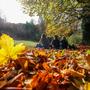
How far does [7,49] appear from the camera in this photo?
1.08 meters

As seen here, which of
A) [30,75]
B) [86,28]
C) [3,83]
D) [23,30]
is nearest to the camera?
[3,83]

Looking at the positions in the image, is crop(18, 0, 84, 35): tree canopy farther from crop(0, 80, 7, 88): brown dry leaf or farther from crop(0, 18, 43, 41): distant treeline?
crop(0, 18, 43, 41): distant treeline

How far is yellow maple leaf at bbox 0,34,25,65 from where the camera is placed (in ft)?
3.56

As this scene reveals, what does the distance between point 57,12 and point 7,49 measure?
73.4 feet

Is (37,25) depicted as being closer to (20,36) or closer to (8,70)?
(20,36)

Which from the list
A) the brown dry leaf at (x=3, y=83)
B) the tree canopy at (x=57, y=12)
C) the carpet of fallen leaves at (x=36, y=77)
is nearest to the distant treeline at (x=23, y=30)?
the tree canopy at (x=57, y=12)

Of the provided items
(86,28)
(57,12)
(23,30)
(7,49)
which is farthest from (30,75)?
(23,30)

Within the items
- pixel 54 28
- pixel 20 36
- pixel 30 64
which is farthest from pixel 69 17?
pixel 20 36

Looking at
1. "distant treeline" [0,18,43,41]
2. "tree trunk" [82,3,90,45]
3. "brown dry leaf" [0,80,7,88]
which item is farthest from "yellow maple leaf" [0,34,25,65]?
"distant treeline" [0,18,43,41]

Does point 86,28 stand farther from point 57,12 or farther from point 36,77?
point 36,77

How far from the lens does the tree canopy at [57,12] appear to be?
23.2 m

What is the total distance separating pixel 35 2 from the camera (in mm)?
25766

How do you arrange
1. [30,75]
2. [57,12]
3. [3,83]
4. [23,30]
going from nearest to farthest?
[3,83], [30,75], [57,12], [23,30]

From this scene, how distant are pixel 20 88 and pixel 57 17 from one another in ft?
76.4
